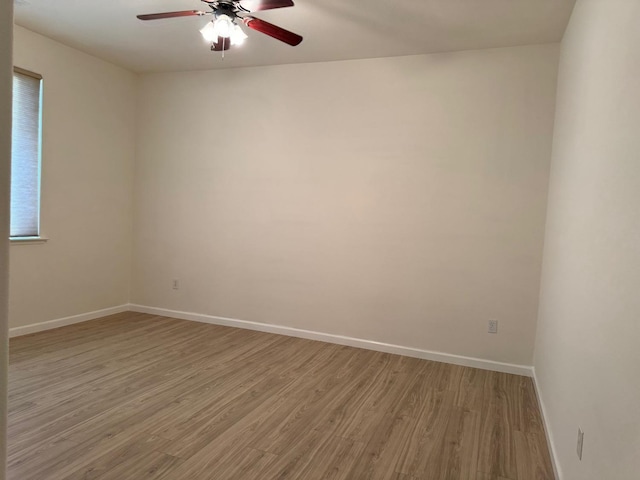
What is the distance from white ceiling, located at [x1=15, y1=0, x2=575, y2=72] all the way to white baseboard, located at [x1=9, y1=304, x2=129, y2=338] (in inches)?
109

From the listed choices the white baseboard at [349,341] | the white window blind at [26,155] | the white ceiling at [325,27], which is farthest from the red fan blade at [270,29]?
the white baseboard at [349,341]

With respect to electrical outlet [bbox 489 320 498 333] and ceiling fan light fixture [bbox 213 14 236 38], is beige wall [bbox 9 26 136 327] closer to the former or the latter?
ceiling fan light fixture [bbox 213 14 236 38]

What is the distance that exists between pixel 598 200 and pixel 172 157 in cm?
434

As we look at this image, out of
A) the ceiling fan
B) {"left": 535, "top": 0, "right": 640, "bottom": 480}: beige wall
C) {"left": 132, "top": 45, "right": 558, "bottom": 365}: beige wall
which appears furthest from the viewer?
{"left": 132, "top": 45, "right": 558, "bottom": 365}: beige wall

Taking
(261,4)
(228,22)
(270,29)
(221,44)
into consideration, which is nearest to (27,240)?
(221,44)

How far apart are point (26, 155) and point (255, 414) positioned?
3281 mm

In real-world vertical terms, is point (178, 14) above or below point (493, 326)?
above

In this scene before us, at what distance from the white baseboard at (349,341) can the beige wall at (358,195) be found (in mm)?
61

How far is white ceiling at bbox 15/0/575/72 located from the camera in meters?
2.91

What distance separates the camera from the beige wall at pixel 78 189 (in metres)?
3.97

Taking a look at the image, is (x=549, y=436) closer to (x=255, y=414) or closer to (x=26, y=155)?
(x=255, y=414)

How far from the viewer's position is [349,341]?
4.12 m

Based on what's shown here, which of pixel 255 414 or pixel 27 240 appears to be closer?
pixel 255 414

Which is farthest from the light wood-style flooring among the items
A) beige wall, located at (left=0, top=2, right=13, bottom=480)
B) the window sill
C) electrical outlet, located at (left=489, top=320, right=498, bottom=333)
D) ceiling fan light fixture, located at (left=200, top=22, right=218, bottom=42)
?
ceiling fan light fixture, located at (left=200, top=22, right=218, bottom=42)
